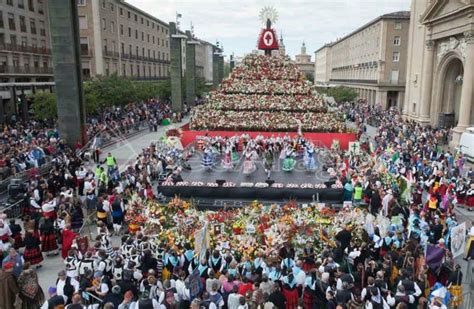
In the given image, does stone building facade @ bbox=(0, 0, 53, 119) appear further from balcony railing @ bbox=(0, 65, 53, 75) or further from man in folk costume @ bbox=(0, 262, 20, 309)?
man in folk costume @ bbox=(0, 262, 20, 309)

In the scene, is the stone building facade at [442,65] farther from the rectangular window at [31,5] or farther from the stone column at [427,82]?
the rectangular window at [31,5]

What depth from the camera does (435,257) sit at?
36.2 ft

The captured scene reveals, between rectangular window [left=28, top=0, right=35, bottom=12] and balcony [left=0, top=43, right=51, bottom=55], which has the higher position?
rectangular window [left=28, top=0, right=35, bottom=12]

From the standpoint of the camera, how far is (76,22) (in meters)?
25.1

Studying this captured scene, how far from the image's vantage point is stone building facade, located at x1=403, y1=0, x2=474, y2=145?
101ft

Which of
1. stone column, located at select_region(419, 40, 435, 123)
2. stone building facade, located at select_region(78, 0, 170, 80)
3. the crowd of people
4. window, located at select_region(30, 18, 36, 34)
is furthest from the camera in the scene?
stone building facade, located at select_region(78, 0, 170, 80)

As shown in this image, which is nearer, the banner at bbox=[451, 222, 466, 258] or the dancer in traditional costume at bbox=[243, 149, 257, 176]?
the banner at bbox=[451, 222, 466, 258]

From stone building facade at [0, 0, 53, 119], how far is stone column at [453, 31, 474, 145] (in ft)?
132

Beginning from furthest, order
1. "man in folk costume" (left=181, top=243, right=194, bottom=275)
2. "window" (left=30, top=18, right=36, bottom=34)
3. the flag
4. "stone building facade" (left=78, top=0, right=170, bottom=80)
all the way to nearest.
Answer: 1. "stone building facade" (left=78, top=0, right=170, bottom=80)
2. "window" (left=30, top=18, right=36, bottom=34)
3. the flag
4. "man in folk costume" (left=181, top=243, right=194, bottom=275)

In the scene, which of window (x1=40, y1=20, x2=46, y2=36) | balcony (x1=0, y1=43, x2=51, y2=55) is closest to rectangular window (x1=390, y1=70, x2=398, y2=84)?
balcony (x1=0, y1=43, x2=51, y2=55)

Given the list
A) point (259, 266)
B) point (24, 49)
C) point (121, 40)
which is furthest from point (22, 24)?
point (259, 266)

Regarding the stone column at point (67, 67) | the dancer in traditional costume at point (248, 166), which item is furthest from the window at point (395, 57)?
the stone column at point (67, 67)

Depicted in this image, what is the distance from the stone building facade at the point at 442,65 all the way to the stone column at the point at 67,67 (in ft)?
88.2

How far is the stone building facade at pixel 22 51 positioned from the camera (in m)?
42.1
